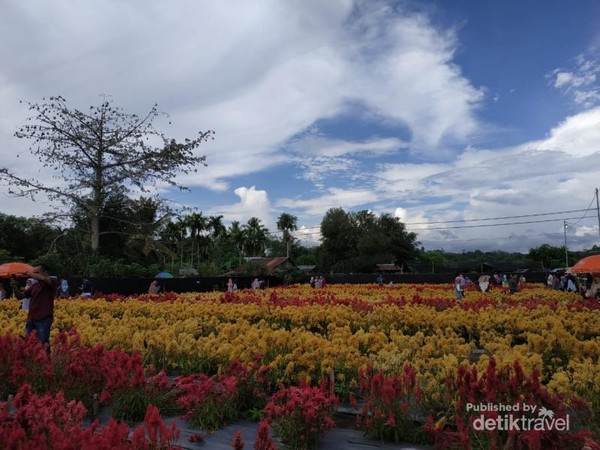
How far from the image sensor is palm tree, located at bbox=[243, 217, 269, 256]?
241ft

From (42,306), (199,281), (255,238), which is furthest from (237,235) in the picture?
(42,306)

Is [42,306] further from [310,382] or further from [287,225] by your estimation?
[287,225]

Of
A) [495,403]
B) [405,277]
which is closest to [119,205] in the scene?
[405,277]

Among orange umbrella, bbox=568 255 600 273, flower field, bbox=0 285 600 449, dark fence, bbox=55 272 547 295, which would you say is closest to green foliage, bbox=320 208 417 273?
dark fence, bbox=55 272 547 295

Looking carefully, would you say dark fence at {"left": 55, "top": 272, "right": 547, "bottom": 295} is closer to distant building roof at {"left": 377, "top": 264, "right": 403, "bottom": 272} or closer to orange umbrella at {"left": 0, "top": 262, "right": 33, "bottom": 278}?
orange umbrella at {"left": 0, "top": 262, "right": 33, "bottom": 278}

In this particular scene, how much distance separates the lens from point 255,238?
242ft

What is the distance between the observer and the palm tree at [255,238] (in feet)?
241

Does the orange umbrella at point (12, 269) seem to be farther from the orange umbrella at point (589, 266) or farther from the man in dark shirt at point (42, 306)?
the orange umbrella at point (589, 266)

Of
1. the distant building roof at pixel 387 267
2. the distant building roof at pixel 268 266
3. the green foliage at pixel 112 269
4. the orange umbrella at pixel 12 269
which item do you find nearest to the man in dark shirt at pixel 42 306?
the orange umbrella at pixel 12 269

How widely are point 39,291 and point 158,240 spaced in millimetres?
→ 24184

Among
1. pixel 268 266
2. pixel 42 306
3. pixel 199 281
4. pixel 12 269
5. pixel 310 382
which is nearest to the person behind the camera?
pixel 310 382

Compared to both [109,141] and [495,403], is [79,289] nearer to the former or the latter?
[109,141]

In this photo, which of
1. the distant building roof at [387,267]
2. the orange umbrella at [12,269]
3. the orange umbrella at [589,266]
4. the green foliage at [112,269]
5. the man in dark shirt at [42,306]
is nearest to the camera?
the man in dark shirt at [42,306]

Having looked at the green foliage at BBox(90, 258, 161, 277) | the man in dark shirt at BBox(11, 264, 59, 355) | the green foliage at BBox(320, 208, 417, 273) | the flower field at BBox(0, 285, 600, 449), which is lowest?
the flower field at BBox(0, 285, 600, 449)
